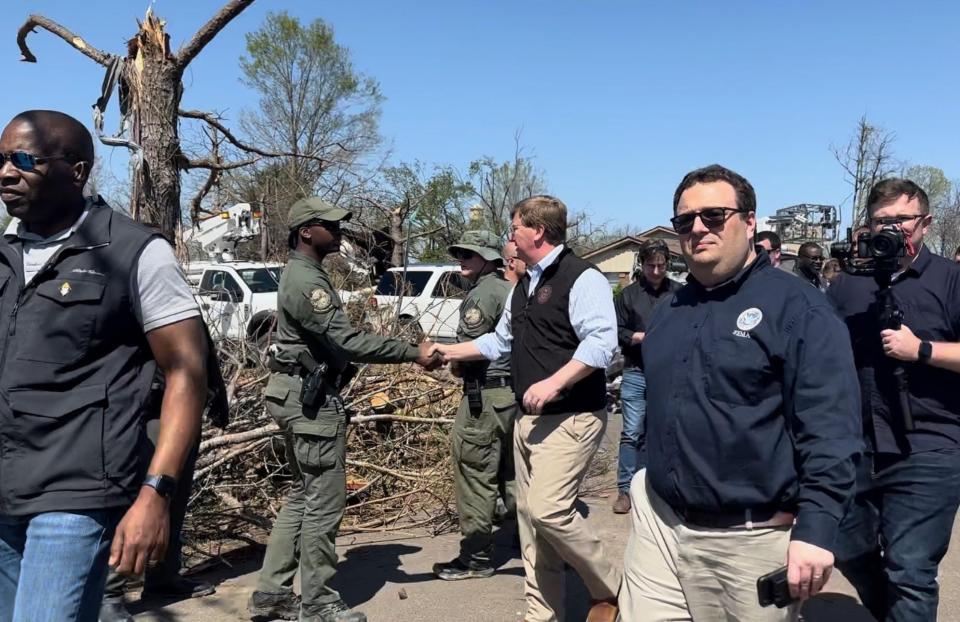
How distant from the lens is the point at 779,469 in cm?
225

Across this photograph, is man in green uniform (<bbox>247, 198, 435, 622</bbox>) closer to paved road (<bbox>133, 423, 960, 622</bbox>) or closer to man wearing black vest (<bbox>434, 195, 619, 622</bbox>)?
paved road (<bbox>133, 423, 960, 622</bbox>)

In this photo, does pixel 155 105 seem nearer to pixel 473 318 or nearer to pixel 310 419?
pixel 473 318

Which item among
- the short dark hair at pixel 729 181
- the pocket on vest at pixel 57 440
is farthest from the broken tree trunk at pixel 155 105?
the short dark hair at pixel 729 181

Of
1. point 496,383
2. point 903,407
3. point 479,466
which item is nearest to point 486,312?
point 496,383

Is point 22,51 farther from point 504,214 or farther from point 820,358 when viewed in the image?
point 504,214

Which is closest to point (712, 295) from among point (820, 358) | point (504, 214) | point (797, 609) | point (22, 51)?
point (820, 358)

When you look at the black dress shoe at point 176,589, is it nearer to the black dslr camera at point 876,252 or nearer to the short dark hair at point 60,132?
the short dark hair at point 60,132

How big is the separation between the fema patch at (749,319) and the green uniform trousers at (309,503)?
2.30m

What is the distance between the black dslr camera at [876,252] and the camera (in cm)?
312

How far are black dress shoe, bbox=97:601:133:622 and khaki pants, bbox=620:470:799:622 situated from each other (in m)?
2.61

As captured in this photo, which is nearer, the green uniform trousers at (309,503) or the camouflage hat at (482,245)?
the green uniform trousers at (309,503)

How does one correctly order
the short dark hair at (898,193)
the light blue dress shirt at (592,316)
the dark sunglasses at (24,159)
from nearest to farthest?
the dark sunglasses at (24,159) → the short dark hair at (898,193) → the light blue dress shirt at (592,316)

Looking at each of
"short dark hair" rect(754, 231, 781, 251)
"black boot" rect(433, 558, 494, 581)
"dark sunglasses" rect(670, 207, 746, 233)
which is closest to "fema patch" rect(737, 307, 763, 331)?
"dark sunglasses" rect(670, 207, 746, 233)

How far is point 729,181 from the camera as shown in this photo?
2486 mm
